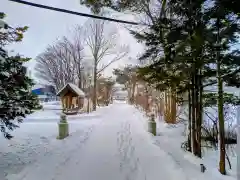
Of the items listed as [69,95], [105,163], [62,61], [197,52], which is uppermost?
[62,61]

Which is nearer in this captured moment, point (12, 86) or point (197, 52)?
point (12, 86)

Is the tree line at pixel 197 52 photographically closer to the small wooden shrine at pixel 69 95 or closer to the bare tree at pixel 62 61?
the small wooden shrine at pixel 69 95

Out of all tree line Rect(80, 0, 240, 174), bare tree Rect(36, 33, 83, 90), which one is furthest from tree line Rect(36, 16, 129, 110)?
tree line Rect(80, 0, 240, 174)

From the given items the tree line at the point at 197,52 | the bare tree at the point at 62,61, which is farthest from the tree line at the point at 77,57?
the tree line at the point at 197,52

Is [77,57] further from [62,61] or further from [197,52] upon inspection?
[197,52]

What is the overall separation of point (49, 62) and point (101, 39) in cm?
1315

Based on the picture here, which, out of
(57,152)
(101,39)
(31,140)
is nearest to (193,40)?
(57,152)

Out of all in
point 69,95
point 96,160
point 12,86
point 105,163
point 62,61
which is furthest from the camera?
point 62,61

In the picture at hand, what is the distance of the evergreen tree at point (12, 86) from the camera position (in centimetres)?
518

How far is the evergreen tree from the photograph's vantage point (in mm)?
5184

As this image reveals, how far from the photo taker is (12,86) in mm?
5355

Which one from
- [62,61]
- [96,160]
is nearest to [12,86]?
[96,160]

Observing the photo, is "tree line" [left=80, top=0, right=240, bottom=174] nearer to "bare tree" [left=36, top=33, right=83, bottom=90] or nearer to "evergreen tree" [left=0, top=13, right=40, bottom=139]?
"evergreen tree" [left=0, top=13, right=40, bottom=139]

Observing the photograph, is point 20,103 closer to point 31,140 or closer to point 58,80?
point 31,140
